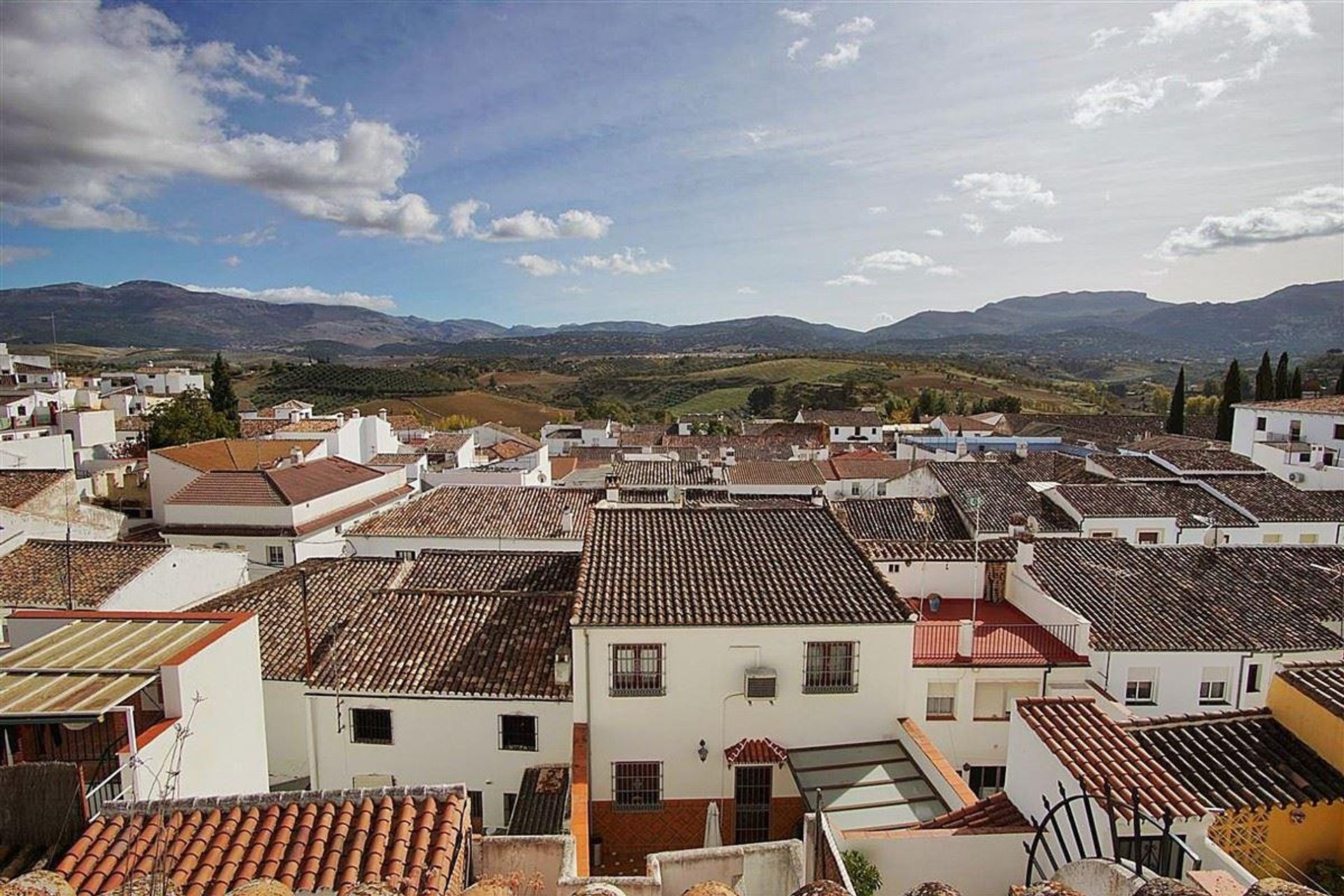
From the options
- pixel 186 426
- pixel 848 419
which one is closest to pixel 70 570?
pixel 186 426

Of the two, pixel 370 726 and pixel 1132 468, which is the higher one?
pixel 1132 468

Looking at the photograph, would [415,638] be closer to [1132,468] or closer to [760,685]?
[760,685]

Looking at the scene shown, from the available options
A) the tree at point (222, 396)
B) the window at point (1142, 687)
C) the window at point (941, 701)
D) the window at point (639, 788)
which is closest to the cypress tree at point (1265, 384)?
the window at point (1142, 687)

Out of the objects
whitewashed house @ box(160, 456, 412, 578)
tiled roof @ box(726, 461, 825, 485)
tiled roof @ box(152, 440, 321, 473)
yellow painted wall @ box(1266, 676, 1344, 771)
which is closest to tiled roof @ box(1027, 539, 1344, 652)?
yellow painted wall @ box(1266, 676, 1344, 771)

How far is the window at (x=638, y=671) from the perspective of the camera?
42.3 feet

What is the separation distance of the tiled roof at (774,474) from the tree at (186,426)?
3406 cm

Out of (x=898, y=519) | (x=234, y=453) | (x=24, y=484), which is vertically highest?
(x=24, y=484)

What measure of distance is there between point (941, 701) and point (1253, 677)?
7.41 metres

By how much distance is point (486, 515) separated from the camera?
31984mm

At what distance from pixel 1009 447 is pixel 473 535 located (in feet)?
189

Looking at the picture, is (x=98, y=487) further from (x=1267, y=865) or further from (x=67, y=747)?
(x=1267, y=865)

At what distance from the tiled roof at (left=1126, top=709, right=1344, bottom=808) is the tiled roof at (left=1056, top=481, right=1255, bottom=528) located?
23.0 m

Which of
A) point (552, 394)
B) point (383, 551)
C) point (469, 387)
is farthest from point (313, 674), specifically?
point (552, 394)

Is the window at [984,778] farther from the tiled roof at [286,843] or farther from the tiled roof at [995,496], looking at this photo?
the tiled roof at [995,496]
